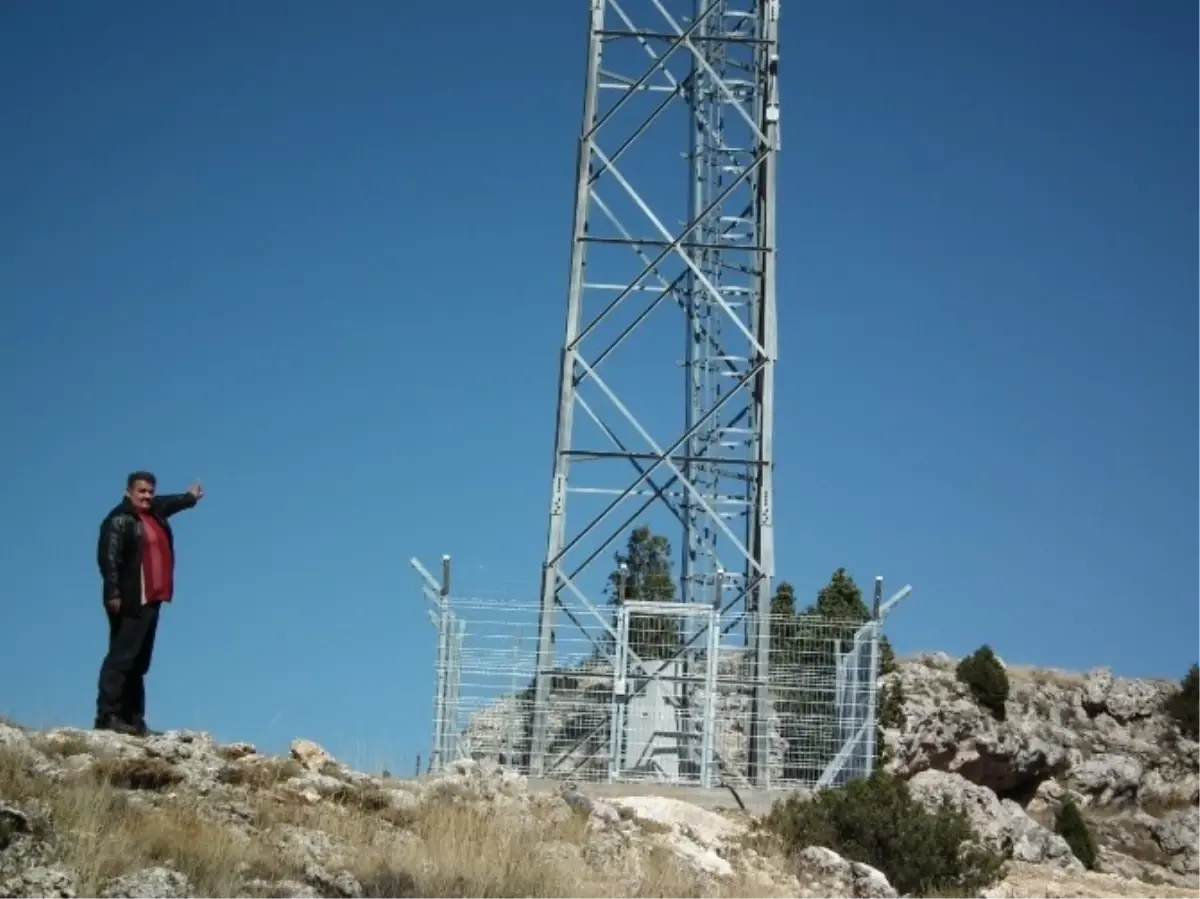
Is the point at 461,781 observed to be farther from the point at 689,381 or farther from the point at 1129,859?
the point at 1129,859

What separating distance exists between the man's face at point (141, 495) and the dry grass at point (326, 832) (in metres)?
2.03

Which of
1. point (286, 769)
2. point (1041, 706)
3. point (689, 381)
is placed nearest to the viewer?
point (286, 769)

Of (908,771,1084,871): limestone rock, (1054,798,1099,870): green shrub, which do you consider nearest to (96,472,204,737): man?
(908,771,1084,871): limestone rock

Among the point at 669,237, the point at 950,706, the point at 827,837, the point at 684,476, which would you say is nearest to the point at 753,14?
the point at 669,237

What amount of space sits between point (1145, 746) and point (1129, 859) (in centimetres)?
1050

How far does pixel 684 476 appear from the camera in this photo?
741 inches

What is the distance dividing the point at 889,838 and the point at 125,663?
631cm

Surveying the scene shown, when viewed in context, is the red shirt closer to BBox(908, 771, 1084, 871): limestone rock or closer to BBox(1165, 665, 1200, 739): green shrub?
BBox(908, 771, 1084, 871): limestone rock

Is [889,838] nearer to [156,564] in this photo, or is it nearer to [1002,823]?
[156,564]

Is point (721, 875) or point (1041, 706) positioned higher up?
point (1041, 706)

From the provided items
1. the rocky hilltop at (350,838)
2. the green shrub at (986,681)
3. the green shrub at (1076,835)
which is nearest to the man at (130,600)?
the rocky hilltop at (350,838)

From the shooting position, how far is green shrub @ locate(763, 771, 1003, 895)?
1383 cm

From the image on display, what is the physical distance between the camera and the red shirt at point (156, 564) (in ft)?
37.6

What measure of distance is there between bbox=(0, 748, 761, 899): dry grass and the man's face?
203cm
